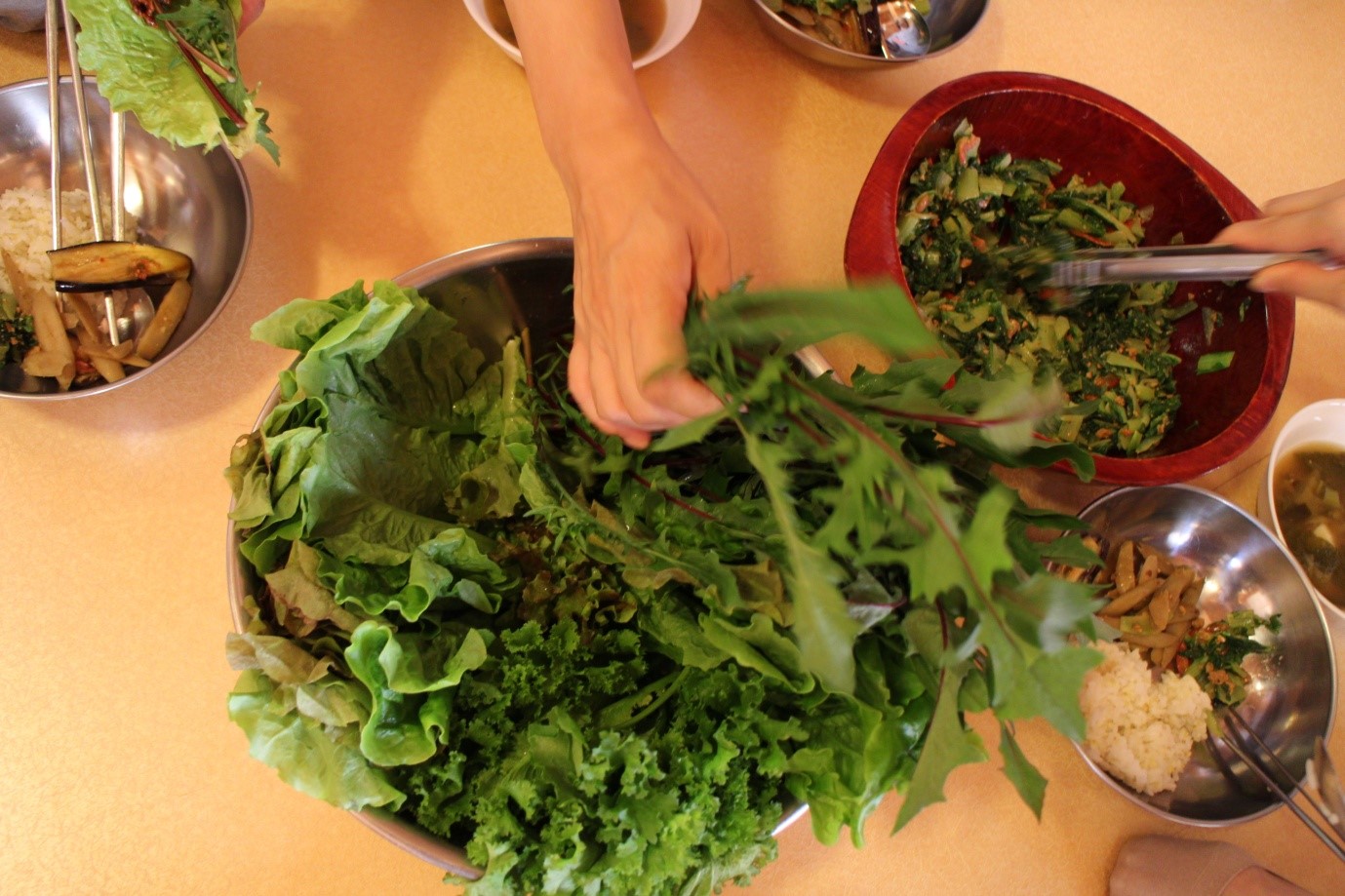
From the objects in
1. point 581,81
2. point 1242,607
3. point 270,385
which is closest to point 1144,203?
point 1242,607

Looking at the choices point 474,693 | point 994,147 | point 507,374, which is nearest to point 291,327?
point 507,374

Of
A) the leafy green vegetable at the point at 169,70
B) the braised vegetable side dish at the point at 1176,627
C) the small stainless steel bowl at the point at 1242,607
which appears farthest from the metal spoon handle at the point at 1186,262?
the leafy green vegetable at the point at 169,70

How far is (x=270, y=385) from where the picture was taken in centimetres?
89

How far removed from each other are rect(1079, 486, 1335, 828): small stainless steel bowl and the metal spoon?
0.67 m

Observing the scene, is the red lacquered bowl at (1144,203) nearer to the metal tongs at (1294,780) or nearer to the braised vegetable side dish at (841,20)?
the braised vegetable side dish at (841,20)

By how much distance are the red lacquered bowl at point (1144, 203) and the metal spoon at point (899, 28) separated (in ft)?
0.54

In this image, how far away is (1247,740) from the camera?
2.99ft

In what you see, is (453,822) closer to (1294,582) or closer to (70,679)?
(70,679)

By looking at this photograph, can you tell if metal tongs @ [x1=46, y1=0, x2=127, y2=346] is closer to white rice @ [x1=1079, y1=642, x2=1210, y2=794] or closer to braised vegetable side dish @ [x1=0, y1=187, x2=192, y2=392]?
braised vegetable side dish @ [x1=0, y1=187, x2=192, y2=392]

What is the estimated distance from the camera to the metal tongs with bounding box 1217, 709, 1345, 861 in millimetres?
852

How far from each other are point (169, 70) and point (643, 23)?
0.56 m

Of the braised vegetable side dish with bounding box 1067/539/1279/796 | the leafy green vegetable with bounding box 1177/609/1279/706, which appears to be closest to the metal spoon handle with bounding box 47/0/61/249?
the braised vegetable side dish with bounding box 1067/539/1279/796

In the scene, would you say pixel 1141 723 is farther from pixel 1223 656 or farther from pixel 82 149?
pixel 82 149

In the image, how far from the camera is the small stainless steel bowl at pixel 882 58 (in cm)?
101
